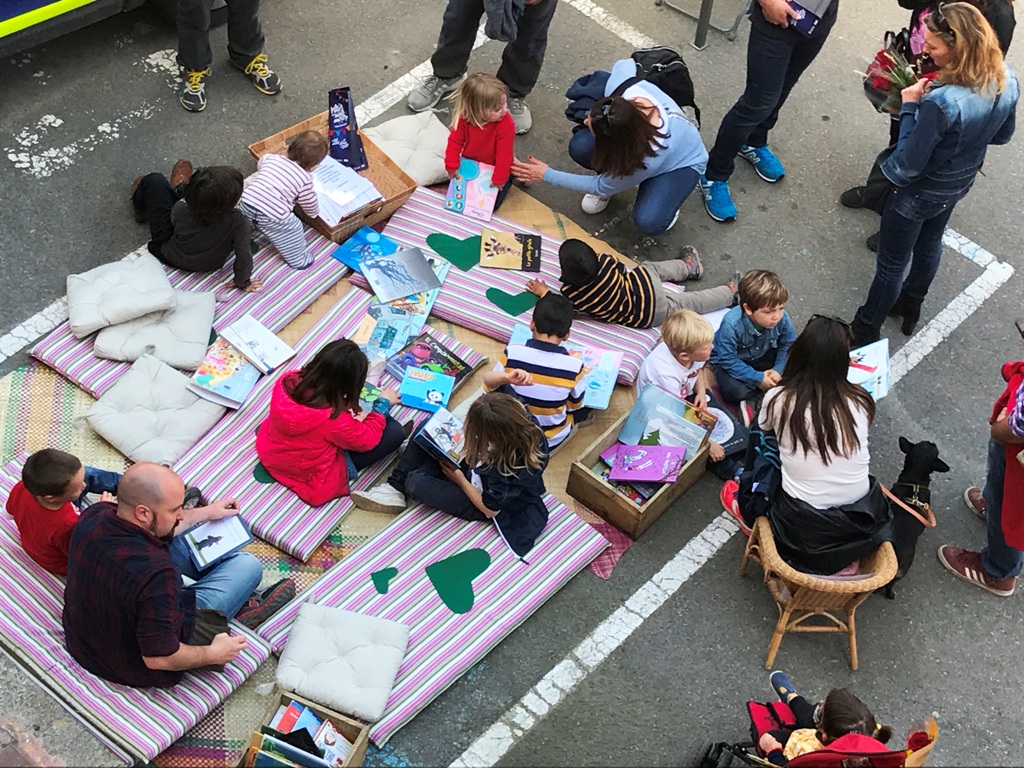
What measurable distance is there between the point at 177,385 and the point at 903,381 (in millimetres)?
4239

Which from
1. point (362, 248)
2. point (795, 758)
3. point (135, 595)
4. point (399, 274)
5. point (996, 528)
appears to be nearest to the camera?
point (135, 595)

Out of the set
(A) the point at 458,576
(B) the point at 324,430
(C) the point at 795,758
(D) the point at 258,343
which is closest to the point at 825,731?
(C) the point at 795,758

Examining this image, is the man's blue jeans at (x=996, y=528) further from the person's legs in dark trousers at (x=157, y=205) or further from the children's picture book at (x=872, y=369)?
the person's legs in dark trousers at (x=157, y=205)

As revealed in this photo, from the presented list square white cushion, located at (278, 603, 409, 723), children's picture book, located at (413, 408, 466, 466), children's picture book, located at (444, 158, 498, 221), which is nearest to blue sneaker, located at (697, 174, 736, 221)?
children's picture book, located at (444, 158, 498, 221)

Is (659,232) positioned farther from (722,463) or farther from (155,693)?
(155,693)

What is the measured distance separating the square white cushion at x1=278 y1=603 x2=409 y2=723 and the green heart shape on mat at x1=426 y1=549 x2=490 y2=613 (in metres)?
0.30

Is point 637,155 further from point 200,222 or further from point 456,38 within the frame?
point 200,222

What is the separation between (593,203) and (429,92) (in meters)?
1.46

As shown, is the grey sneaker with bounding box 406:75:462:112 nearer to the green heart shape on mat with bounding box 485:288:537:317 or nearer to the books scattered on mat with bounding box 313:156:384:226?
the books scattered on mat with bounding box 313:156:384:226

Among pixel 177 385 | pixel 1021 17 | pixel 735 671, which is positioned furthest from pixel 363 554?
pixel 1021 17

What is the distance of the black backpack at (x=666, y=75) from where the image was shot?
6.78 metres

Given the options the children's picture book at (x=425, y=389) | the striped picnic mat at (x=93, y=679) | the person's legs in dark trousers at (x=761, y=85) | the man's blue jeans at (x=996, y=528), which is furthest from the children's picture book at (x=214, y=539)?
the person's legs in dark trousers at (x=761, y=85)

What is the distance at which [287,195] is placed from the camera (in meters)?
6.22

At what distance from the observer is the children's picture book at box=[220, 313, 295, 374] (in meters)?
5.93
